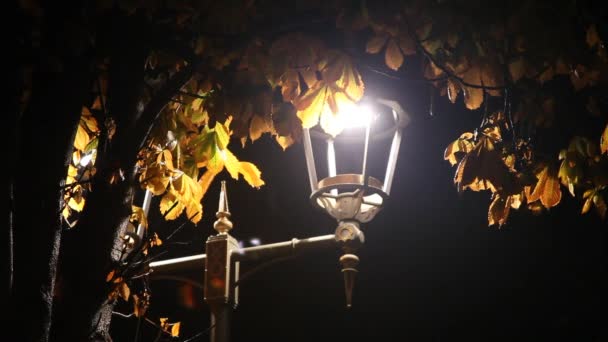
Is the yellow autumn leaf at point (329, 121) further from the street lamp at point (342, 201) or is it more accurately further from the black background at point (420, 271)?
the black background at point (420, 271)

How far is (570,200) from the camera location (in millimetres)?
11734

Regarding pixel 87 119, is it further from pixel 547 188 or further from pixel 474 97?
pixel 547 188

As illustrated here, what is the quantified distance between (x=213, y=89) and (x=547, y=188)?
216cm

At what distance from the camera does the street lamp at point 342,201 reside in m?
4.64

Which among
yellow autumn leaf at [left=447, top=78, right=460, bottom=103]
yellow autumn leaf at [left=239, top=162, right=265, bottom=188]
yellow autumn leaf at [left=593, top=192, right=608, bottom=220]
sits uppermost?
yellow autumn leaf at [left=447, top=78, right=460, bottom=103]

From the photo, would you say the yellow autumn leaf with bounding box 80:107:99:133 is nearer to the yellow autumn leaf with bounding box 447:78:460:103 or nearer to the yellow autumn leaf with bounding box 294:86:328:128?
the yellow autumn leaf with bounding box 294:86:328:128

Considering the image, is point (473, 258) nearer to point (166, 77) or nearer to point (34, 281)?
point (166, 77)

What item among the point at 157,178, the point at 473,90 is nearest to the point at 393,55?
the point at 473,90

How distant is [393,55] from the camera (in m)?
4.11

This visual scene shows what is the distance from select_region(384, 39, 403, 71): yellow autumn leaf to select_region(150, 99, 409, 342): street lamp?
487mm

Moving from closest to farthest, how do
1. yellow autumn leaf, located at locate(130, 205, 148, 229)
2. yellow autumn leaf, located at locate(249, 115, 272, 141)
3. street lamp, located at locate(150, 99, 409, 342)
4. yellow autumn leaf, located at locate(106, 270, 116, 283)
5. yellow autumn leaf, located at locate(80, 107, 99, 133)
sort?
1. yellow autumn leaf, located at locate(106, 270, 116, 283)
2. yellow autumn leaf, located at locate(249, 115, 272, 141)
3. yellow autumn leaf, located at locate(80, 107, 99, 133)
4. yellow autumn leaf, located at locate(130, 205, 148, 229)
5. street lamp, located at locate(150, 99, 409, 342)

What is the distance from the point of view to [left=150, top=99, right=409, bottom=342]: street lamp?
464 centimetres

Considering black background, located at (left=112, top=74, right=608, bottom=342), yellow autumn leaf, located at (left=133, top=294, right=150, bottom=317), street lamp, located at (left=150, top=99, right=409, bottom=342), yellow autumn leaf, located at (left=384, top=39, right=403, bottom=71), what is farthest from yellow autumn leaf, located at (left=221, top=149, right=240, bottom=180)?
black background, located at (left=112, top=74, right=608, bottom=342)

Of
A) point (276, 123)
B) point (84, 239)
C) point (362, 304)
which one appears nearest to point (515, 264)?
point (362, 304)
